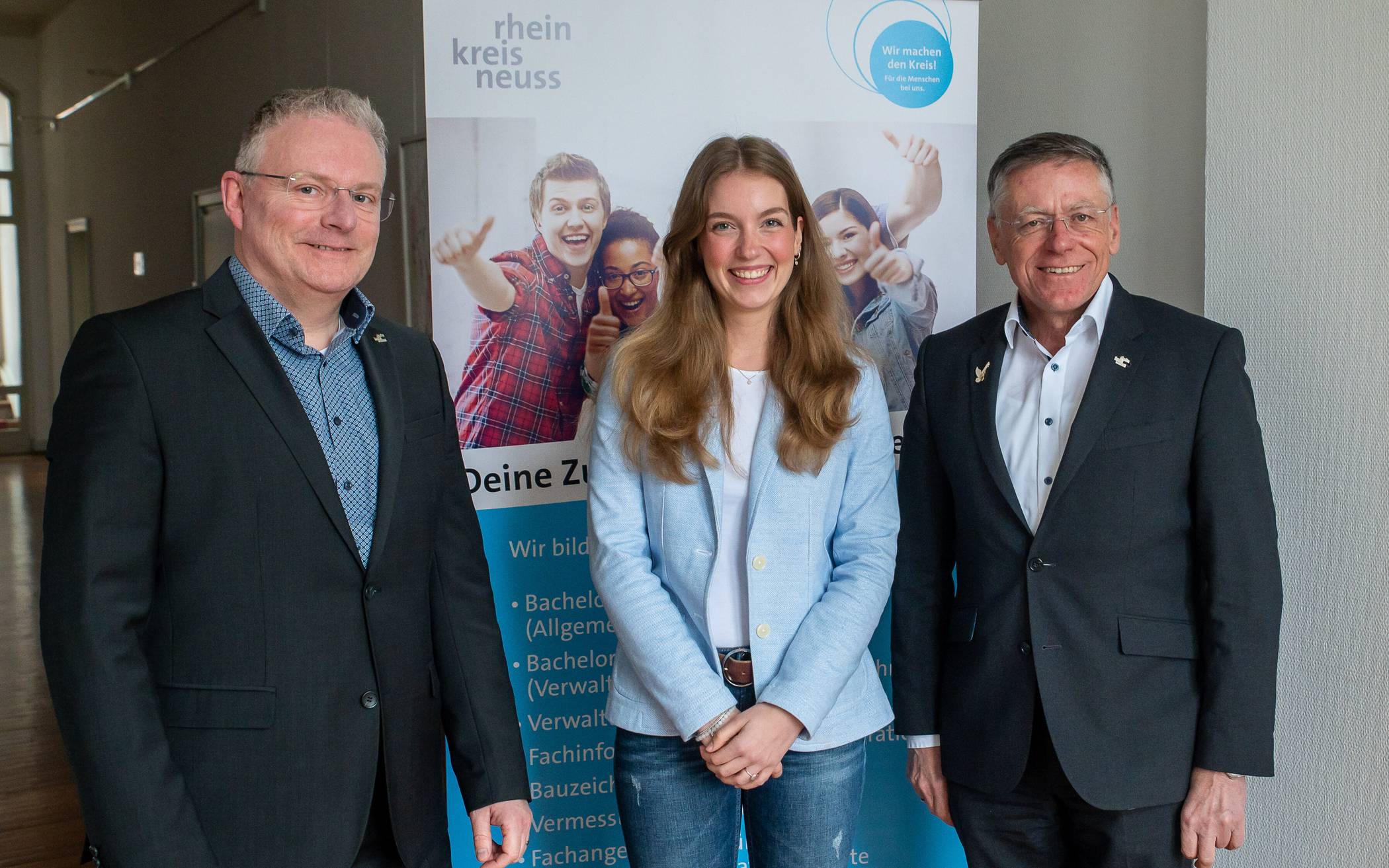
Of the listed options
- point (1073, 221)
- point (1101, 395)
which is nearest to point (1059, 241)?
point (1073, 221)

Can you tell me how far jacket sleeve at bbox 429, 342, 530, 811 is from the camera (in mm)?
1796

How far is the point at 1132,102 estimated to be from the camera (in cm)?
315

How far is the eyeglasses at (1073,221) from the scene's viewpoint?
1984 millimetres

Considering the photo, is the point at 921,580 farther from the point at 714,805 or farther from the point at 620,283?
the point at 620,283

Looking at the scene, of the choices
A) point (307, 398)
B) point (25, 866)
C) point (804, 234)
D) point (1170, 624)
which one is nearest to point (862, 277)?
point (804, 234)

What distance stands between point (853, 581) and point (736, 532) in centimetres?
23

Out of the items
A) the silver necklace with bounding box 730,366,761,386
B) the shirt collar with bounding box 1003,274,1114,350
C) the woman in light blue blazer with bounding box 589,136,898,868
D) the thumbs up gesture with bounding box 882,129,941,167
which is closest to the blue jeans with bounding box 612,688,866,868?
the woman in light blue blazer with bounding box 589,136,898,868

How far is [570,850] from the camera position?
2775 millimetres

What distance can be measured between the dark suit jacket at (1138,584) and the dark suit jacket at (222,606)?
3.34 feet

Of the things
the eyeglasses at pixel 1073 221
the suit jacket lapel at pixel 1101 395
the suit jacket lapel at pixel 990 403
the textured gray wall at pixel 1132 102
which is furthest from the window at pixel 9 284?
the suit jacket lapel at pixel 1101 395

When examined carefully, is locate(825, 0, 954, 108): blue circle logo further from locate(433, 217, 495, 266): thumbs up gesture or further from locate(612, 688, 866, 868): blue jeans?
locate(612, 688, 866, 868): blue jeans

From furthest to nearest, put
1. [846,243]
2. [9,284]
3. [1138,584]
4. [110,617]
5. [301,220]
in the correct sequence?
[9,284] → [846,243] → [1138,584] → [301,220] → [110,617]

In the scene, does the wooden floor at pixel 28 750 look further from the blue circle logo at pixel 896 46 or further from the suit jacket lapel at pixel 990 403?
the blue circle logo at pixel 896 46

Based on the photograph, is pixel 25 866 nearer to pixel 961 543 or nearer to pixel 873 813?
pixel 873 813
